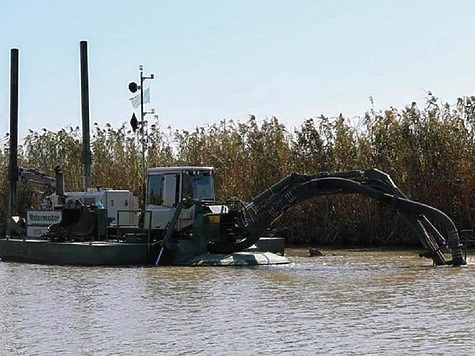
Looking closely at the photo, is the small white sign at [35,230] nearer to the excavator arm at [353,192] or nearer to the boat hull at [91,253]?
the boat hull at [91,253]

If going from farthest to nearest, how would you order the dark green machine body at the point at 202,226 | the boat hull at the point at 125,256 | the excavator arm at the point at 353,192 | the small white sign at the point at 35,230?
the small white sign at the point at 35,230 → the boat hull at the point at 125,256 → the dark green machine body at the point at 202,226 → the excavator arm at the point at 353,192

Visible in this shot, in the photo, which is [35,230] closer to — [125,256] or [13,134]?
[125,256]

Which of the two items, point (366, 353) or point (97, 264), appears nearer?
point (366, 353)

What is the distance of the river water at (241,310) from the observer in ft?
46.0

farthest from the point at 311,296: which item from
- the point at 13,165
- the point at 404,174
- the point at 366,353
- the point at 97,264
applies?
the point at 13,165

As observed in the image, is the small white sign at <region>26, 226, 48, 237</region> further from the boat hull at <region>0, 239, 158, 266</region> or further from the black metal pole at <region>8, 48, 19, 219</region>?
the black metal pole at <region>8, 48, 19, 219</region>

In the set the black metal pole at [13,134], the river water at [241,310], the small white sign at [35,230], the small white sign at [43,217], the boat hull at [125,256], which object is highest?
the black metal pole at [13,134]

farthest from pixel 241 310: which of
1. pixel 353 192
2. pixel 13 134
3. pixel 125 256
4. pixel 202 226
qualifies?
pixel 13 134

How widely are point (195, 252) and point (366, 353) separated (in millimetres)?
13256

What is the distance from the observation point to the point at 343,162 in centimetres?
3538

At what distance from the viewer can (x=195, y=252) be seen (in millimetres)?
26094

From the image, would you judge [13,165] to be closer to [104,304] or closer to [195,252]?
[195,252]

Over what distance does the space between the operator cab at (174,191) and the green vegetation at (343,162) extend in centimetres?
552

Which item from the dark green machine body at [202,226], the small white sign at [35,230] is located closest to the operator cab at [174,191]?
the dark green machine body at [202,226]
